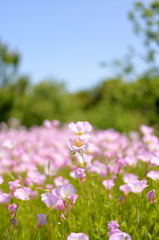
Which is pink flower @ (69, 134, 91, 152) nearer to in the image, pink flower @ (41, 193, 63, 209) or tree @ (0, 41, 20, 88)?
pink flower @ (41, 193, 63, 209)

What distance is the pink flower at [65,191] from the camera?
6.64 ft

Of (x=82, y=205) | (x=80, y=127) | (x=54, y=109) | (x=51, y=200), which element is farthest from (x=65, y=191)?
(x=54, y=109)

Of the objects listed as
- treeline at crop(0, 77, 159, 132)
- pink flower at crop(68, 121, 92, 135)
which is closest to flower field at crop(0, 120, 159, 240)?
pink flower at crop(68, 121, 92, 135)

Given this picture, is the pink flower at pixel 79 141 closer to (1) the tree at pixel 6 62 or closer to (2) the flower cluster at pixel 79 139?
(2) the flower cluster at pixel 79 139

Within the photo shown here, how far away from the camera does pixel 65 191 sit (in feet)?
6.77

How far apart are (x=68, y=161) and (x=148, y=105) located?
16.2ft

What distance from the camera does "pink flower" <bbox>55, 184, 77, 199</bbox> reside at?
2023mm

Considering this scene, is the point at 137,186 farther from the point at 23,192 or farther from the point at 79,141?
the point at 23,192

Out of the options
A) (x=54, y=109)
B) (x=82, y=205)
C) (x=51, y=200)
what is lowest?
(x=82, y=205)

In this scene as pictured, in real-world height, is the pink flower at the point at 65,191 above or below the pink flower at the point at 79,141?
below

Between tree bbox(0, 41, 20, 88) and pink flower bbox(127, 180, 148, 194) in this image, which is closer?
pink flower bbox(127, 180, 148, 194)

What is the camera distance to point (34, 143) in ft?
22.3

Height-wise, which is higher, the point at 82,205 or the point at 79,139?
the point at 79,139

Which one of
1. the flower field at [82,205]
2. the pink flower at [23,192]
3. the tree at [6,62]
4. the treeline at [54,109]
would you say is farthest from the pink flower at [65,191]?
the tree at [6,62]
